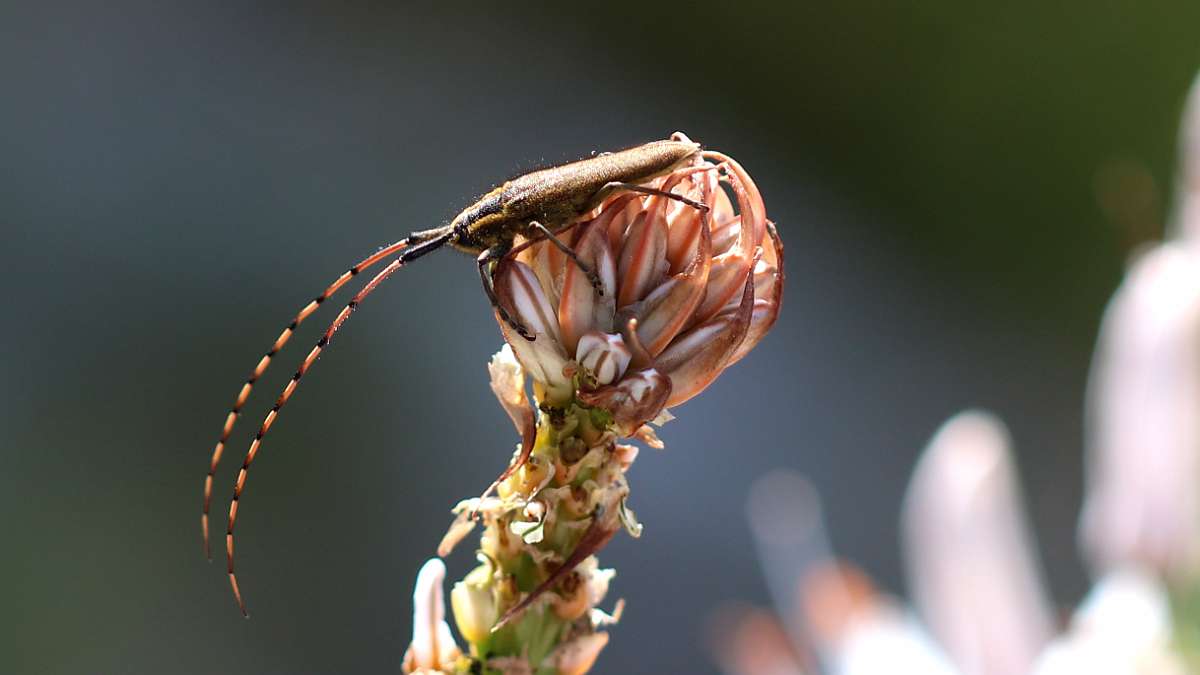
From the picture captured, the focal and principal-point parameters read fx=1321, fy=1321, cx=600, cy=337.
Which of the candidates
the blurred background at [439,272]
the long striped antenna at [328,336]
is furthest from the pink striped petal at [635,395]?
the blurred background at [439,272]

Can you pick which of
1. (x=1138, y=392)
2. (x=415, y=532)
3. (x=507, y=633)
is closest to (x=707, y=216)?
(x=507, y=633)

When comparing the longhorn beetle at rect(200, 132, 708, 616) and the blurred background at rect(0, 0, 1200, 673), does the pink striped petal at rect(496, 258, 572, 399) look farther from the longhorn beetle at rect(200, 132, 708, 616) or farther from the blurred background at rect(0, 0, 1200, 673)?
the blurred background at rect(0, 0, 1200, 673)

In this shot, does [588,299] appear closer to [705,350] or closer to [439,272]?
[705,350]

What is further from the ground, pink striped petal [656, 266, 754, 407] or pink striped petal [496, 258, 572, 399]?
pink striped petal [496, 258, 572, 399]

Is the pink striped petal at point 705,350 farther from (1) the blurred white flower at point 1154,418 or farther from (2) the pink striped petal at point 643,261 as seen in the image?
(1) the blurred white flower at point 1154,418

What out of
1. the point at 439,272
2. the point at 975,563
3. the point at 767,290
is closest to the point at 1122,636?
the point at 975,563

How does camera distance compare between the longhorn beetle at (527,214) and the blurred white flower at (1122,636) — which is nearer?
the longhorn beetle at (527,214)

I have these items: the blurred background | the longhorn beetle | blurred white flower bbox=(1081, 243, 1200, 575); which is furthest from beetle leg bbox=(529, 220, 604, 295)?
the blurred background

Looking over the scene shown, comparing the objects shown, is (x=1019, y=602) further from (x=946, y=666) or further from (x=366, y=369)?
(x=366, y=369)
